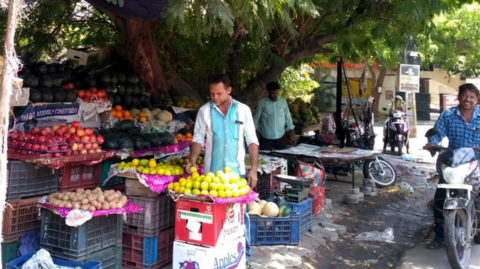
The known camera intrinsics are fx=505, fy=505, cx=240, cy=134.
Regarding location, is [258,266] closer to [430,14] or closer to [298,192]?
[298,192]

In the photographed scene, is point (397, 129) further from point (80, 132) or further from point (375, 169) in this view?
point (80, 132)

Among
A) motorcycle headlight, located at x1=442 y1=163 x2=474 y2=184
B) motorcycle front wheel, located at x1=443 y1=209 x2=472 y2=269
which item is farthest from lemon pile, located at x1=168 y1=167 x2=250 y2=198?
motorcycle headlight, located at x1=442 y1=163 x2=474 y2=184

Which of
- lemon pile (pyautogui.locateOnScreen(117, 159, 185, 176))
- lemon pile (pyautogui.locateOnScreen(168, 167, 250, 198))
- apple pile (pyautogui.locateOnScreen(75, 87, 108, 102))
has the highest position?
apple pile (pyautogui.locateOnScreen(75, 87, 108, 102))

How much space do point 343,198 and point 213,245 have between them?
497cm

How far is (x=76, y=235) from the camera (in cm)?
429

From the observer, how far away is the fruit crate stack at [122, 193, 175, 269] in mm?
4922

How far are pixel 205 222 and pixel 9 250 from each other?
190 cm

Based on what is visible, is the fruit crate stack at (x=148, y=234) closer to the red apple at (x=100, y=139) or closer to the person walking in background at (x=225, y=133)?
the person walking in background at (x=225, y=133)

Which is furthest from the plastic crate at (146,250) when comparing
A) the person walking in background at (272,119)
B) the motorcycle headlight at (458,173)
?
the person walking in background at (272,119)

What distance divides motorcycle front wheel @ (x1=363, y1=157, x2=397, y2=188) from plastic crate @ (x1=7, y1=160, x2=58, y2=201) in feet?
21.1

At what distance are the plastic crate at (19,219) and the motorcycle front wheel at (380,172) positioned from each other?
22.0 ft

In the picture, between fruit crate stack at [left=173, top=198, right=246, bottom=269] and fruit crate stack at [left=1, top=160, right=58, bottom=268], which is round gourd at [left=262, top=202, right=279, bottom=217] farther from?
fruit crate stack at [left=1, top=160, right=58, bottom=268]

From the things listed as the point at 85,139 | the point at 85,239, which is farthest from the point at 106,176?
the point at 85,239

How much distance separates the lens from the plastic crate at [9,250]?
4676mm
